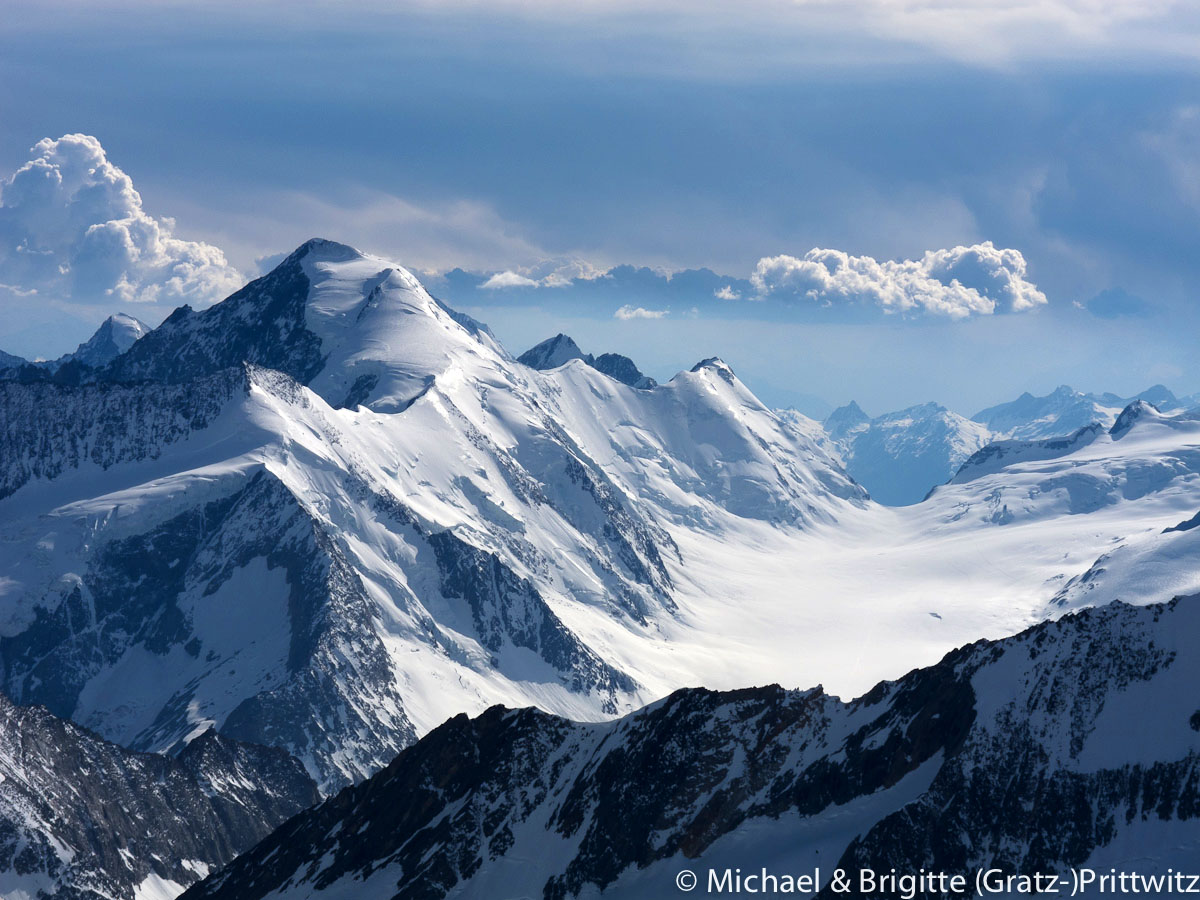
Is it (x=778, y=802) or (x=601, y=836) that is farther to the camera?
(x=601, y=836)

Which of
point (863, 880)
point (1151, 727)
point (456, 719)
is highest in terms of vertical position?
point (456, 719)

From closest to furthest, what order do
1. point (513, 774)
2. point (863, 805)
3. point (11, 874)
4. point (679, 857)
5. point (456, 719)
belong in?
point (863, 805), point (679, 857), point (513, 774), point (456, 719), point (11, 874)

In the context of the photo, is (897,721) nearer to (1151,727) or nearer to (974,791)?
(974,791)

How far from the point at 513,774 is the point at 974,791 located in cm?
6904

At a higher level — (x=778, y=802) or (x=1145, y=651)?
(x=1145, y=651)

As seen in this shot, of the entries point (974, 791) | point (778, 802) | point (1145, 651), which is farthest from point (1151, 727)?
point (778, 802)

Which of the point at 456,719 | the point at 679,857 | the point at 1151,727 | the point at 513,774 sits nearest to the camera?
the point at 1151,727

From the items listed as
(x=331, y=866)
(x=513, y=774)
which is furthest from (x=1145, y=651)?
(x=331, y=866)

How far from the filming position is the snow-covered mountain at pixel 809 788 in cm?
11394

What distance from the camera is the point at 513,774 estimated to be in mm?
166250

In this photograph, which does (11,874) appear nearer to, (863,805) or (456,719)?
(456,719)

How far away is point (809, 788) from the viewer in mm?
134500

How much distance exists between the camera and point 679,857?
138m

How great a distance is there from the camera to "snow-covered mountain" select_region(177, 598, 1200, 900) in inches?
4486
